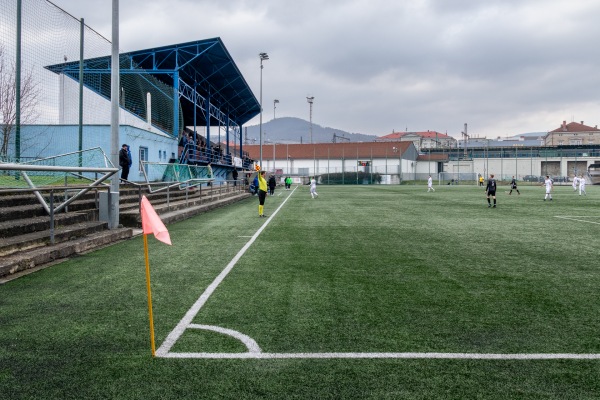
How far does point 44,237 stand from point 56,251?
673 millimetres

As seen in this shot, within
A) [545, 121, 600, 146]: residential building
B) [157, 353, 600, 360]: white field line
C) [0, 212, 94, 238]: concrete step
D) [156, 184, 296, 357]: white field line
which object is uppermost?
[545, 121, 600, 146]: residential building

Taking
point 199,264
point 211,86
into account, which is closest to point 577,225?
point 199,264

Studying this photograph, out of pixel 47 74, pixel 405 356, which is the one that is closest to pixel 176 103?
pixel 47 74

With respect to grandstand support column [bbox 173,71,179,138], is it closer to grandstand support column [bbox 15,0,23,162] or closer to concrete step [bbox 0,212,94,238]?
grandstand support column [bbox 15,0,23,162]

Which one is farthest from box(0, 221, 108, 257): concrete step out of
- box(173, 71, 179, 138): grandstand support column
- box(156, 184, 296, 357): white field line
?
box(173, 71, 179, 138): grandstand support column

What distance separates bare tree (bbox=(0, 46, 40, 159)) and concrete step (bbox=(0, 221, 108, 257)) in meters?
2.91

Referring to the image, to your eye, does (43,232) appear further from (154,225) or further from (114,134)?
(154,225)

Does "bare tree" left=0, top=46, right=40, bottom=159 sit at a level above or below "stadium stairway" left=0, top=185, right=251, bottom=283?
above

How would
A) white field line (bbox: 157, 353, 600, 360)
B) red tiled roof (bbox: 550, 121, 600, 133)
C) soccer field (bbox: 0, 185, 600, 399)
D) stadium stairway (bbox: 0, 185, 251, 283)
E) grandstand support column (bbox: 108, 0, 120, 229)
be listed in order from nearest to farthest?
soccer field (bbox: 0, 185, 600, 399)
white field line (bbox: 157, 353, 600, 360)
stadium stairway (bbox: 0, 185, 251, 283)
grandstand support column (bbox: 108, 0, 120, 229)
red tiled roof (bbox: 550, 121, 600, 133)

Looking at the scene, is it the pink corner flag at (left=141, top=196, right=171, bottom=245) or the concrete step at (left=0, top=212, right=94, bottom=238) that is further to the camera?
the concrete step at (left=0, top=212, right=94, bottom=238)

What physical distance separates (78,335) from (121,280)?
236 cm

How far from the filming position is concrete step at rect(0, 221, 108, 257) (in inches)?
303

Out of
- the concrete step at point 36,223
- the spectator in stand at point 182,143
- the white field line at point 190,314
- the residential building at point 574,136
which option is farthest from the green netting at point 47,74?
the residential building at point 574,136

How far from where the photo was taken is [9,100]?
39.0ft
